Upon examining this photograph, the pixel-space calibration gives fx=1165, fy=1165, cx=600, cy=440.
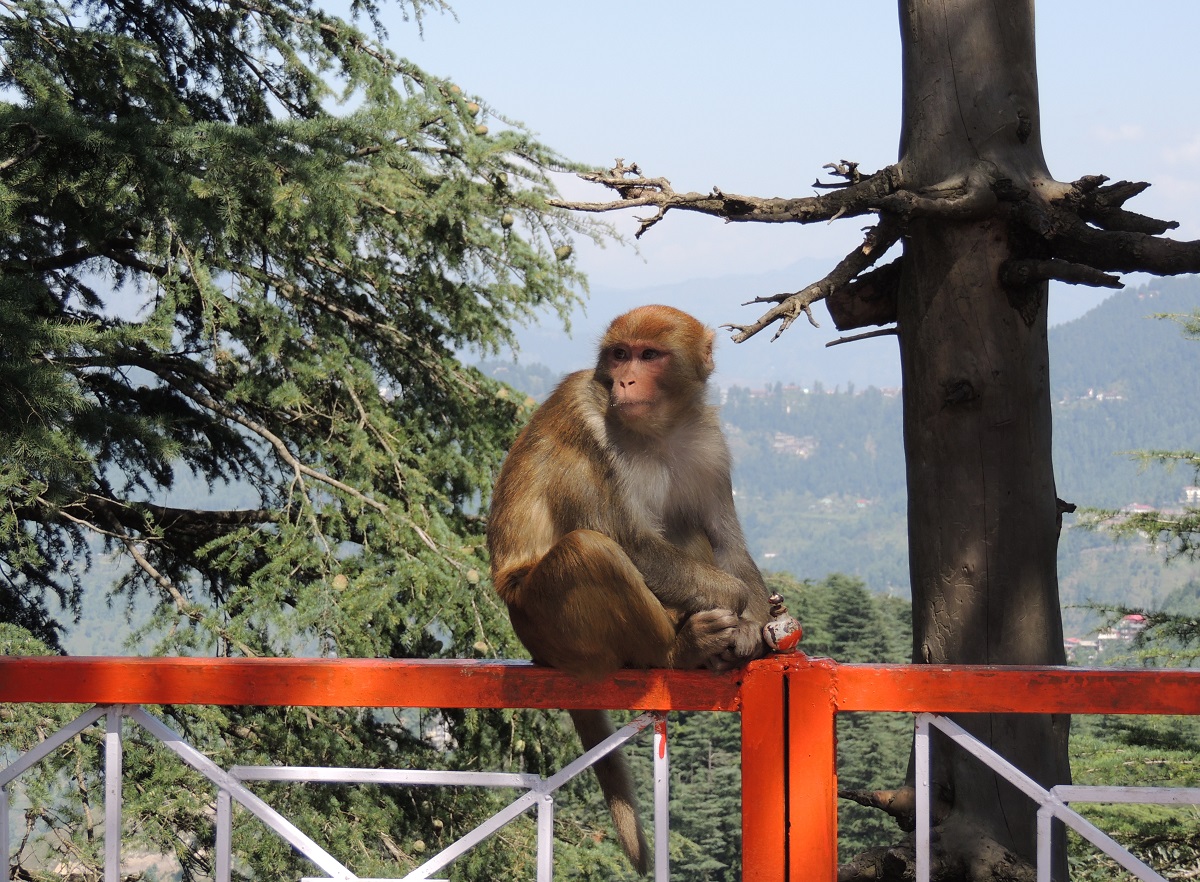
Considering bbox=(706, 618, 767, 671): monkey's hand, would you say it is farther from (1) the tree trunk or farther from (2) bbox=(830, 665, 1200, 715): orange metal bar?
(1) the tree trunk

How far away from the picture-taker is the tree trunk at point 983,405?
337 centimetres

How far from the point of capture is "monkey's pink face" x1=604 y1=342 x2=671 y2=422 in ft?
10.2

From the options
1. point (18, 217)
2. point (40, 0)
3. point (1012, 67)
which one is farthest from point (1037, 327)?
point (40, 0)

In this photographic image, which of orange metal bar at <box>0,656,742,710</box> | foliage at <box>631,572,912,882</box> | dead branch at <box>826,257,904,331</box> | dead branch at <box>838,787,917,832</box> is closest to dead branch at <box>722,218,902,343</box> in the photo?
dead branch at <box>826,257,904,331</box>

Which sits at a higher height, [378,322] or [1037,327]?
[378,322]

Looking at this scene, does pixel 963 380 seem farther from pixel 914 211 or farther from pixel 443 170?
pixel 443 170

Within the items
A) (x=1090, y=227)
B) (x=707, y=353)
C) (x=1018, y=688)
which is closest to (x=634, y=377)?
(x=707, y=353)

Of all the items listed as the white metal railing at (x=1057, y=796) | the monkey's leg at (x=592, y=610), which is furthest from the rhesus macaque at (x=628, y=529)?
the white metal railing at (x=1057, y=796)

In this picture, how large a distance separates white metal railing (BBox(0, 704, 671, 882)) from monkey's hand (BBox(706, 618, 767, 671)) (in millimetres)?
604

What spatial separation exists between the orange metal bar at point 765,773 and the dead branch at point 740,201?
4.97ft

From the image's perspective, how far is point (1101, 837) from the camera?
1.90 m

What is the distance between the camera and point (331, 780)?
6.75 feet

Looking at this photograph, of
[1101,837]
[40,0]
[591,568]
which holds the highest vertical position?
[40,0]

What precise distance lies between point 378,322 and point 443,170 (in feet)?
3.68
